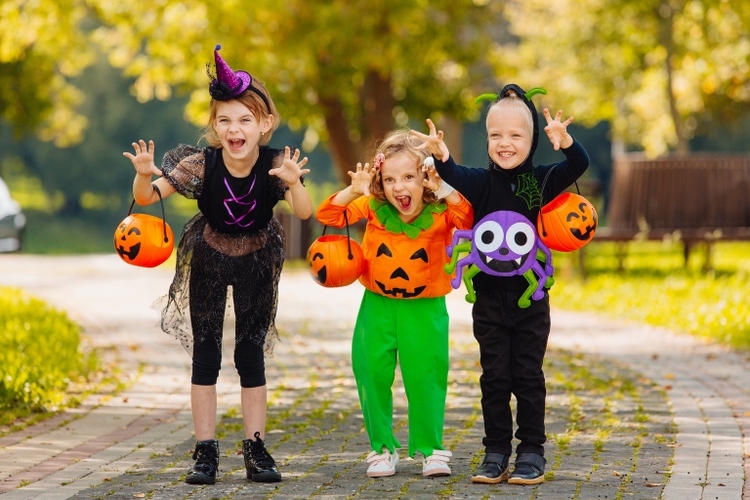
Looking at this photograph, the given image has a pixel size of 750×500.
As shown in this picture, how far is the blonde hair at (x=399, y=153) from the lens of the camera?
4.59 metres

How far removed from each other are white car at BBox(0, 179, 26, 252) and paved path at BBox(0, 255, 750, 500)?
12977mm

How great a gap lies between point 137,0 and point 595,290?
863 cm

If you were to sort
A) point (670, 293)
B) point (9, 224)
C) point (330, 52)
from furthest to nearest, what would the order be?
point (9, 224), point (330, 52), point (670, 293)

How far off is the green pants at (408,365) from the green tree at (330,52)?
1013 centimetres

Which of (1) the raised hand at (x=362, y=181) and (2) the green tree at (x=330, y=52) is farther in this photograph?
(2) the green tree at (x=330, y=52)

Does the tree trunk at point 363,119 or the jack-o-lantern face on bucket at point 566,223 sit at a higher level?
the tree trunk at point 363,119

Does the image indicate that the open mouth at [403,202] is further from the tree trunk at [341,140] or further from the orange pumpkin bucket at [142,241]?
the tree trunk at [341,140]

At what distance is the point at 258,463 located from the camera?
4.61 metres

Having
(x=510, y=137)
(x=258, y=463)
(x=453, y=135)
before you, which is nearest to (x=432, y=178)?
(x=510, y=137)

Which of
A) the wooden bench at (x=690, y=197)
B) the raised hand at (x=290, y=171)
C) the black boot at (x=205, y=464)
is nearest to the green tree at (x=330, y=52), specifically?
the wooden bench at (x=690, y=197)

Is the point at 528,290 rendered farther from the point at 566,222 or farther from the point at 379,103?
the point at 379,103

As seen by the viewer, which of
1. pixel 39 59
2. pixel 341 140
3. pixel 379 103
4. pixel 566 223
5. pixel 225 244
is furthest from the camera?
pixel 39 59

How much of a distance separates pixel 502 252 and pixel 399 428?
1.72 metres

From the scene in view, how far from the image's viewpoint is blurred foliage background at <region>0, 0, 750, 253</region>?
1548cm
